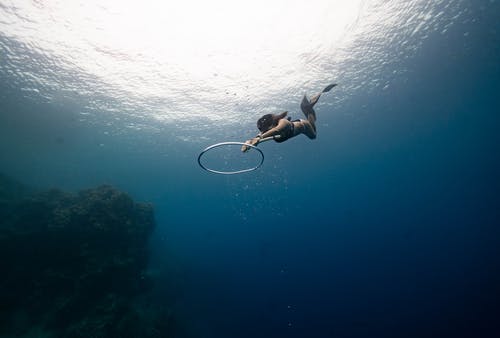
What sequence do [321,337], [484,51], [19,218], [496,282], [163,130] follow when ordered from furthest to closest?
[496,282]
[321,337]
[163,130]
[484,51]
[19,218]

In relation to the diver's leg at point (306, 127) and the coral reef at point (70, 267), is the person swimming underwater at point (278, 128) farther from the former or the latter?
the coral reef at point (70, 267)

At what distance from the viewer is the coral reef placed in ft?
48.1

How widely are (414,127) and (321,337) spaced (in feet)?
136

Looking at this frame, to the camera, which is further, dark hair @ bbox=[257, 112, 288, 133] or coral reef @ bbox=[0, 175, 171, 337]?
coral reef @ bbox=[0, 175, 171, 337]

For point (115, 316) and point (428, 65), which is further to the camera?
point (428, 65)

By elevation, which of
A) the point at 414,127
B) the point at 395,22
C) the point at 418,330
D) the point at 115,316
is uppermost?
the point at 414,127

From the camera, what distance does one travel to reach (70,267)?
1590cm

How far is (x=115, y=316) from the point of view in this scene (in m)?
15.5

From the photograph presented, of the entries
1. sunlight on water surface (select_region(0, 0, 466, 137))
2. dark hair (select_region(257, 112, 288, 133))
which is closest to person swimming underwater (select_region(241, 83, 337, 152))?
dark hair (select_region(257, 112, 288, 133))

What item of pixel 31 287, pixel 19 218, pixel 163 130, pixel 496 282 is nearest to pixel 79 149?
pixel 163 130

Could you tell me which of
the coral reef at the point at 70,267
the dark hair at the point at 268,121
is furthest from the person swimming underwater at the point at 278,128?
the coral reef at the point at 70,267

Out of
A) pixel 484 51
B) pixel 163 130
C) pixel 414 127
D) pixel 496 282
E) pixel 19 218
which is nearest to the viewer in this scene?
pixel 19 218

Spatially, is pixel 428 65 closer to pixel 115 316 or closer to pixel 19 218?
pixel 115 316

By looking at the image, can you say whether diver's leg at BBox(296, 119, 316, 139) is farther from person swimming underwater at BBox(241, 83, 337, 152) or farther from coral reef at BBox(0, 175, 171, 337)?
coral reef at BBox(0, 175, 171, 337)
